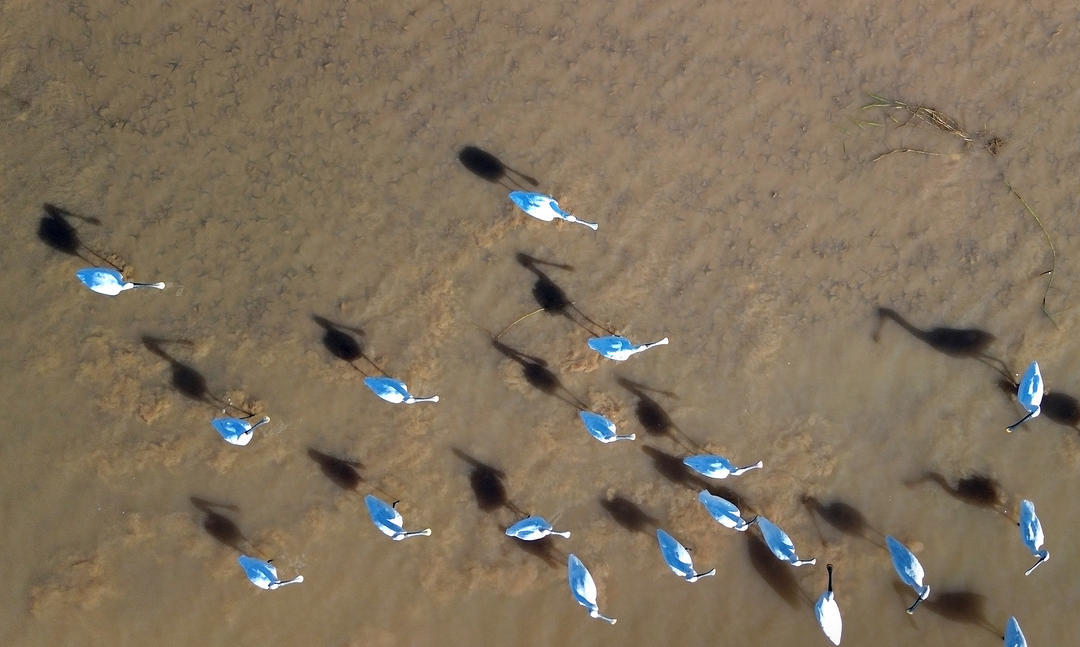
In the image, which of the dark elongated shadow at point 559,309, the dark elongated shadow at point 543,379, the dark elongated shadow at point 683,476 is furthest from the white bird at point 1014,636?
the dark elongated shadow at point 559,309

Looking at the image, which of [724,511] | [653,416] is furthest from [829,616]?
[653,416]

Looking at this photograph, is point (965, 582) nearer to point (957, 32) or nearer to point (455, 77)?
point (957, 32)

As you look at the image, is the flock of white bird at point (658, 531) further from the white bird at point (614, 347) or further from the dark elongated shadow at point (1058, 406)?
the dark elongated shadow at point (1058, 406)

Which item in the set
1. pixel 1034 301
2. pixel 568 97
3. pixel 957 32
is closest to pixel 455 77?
pixel 568 97

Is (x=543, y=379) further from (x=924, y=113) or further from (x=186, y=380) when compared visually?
(x=924, y=113)

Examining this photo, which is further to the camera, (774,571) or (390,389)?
(774,571)

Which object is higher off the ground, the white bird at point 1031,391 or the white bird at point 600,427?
the white bird at point 1031,391
